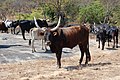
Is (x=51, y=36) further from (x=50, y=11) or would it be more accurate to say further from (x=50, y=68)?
(x=50, y=11)

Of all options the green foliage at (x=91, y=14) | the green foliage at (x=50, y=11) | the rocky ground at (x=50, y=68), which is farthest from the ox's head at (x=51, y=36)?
the green foliage at (x=50, y=11)

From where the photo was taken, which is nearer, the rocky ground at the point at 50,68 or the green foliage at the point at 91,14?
the rocky ground at the point at 50,68

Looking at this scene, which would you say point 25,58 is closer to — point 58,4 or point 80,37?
point 80,37

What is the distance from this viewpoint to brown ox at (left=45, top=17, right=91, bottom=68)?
43.9 feet

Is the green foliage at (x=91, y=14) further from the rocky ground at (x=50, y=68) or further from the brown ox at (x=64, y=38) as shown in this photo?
the brown ox at (x=64, y=38)

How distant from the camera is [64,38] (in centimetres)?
1374

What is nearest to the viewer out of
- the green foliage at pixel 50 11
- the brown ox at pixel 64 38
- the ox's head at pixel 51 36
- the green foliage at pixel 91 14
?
the ox's head at pixel 51 36

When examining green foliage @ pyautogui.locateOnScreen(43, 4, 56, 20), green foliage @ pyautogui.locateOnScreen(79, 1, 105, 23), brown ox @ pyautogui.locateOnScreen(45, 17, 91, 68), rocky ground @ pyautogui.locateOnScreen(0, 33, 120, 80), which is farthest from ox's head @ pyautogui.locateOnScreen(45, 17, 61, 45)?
green foliage @ pyautogui.locateOnScreen(43, 4, 56, 20)

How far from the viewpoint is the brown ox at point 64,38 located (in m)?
13.4

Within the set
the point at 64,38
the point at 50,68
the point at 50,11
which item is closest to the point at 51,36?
the point at 64,38

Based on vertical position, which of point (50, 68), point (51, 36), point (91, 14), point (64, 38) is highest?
point (51, 36)

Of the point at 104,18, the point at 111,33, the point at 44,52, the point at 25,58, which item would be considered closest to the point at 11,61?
the point at 25,58

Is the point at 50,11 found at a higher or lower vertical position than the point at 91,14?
higher

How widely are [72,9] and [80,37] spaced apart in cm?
2589
